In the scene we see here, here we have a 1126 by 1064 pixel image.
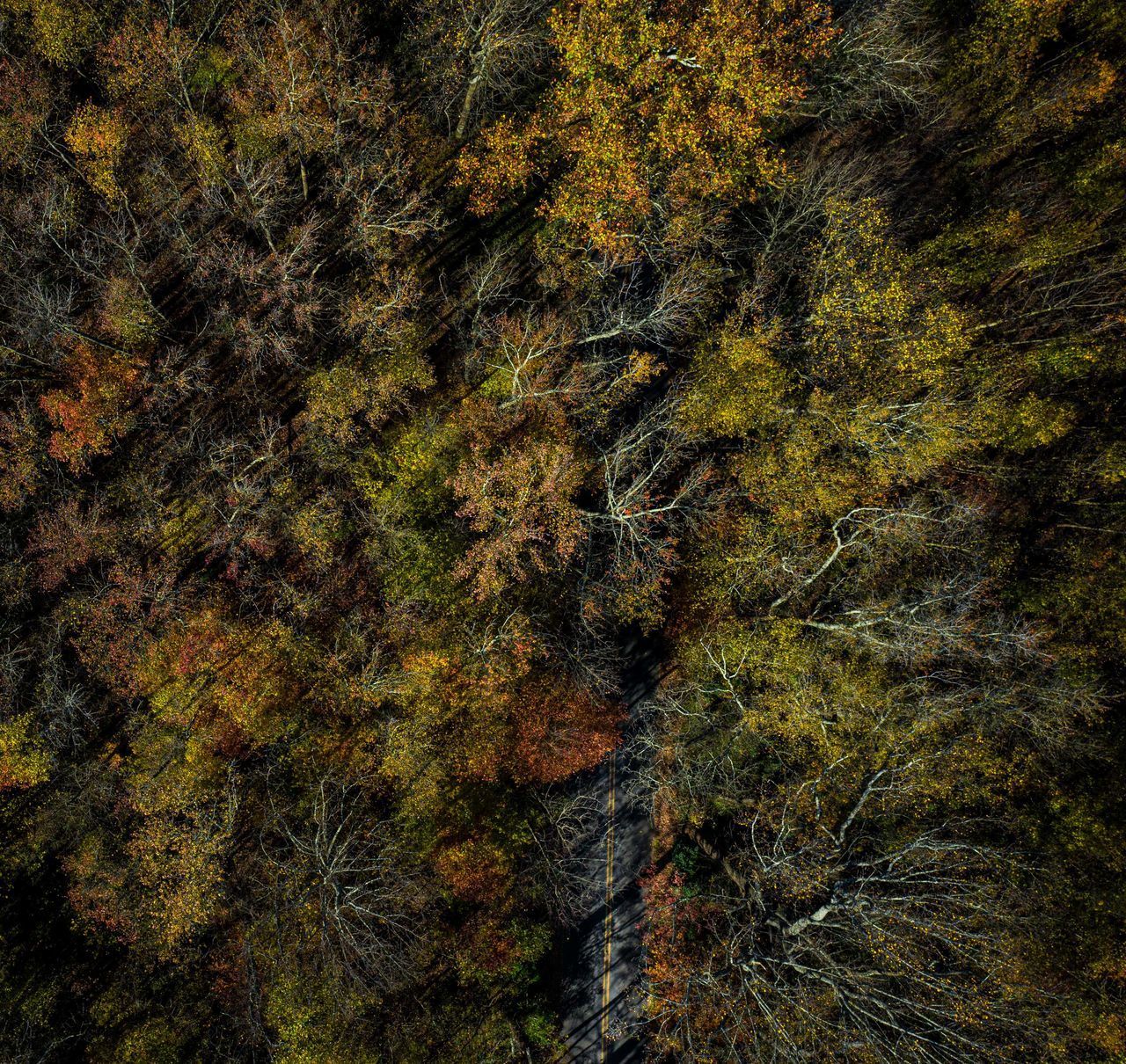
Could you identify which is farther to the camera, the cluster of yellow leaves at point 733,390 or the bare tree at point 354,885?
the cluster of yellow leaves at point 733,390

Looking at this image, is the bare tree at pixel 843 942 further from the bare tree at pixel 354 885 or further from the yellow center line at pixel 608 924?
the bare tree at pixel 354 885

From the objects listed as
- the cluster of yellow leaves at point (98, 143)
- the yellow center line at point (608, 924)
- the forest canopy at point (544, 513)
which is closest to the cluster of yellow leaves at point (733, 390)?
the forest canopy at point (544, 513)

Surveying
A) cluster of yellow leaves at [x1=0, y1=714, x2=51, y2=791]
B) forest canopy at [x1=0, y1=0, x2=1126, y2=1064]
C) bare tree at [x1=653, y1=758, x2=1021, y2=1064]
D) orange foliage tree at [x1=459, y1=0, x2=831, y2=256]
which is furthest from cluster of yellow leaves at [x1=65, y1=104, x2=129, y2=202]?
bare tree at [x1=653, y1=758, x2=1021, y2=1064]

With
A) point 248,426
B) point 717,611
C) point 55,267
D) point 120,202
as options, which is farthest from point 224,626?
point 717,611

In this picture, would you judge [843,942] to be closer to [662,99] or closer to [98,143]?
[662,99]

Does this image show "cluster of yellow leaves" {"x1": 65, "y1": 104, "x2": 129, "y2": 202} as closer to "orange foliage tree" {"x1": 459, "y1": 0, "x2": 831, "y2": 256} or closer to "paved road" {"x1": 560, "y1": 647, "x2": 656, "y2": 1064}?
"orange foliage tree" {"x1": 459, "y1": 0, "x2": 831, "y2": 256}

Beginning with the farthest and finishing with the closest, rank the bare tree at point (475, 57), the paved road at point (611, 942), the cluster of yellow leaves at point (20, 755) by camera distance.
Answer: the bare tree at point (475, 57)
the paved road at point (611, 942)
the cluster of yellow leaves at point (20, 755)
